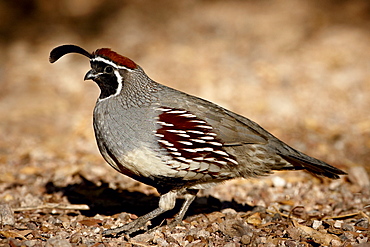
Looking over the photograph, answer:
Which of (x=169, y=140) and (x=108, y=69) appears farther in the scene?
(x=108, y=69)

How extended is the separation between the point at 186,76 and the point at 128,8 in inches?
129

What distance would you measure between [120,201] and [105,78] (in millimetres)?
1336

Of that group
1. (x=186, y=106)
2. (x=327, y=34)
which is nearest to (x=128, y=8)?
(x=327, y=34)

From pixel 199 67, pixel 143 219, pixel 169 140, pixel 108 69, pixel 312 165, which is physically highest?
pixel 199 67

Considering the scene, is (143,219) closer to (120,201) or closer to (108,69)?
(120,201)

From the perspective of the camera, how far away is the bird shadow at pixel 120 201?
4.50 metres

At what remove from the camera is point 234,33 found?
33.7 feet

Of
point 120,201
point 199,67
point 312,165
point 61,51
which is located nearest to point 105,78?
point 61,51

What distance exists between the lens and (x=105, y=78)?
407 centimetres

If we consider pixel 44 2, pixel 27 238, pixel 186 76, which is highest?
pixel 44 2

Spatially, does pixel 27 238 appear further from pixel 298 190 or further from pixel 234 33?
pixel 234 33

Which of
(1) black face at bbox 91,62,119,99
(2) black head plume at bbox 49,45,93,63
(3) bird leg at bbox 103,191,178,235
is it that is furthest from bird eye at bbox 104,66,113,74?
(3) bird leg at bbox 103,191,178,235

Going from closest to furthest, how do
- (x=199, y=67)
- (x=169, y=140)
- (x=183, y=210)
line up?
(x=169, y=140), (x=183, y=210), (x=199, y=67)

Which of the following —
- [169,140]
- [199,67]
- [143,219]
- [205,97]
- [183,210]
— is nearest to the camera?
[169,140]
